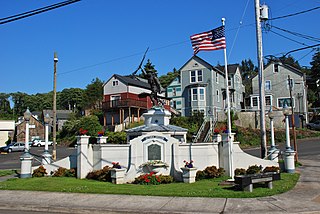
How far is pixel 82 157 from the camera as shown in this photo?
16.5 metres

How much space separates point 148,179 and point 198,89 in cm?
3252

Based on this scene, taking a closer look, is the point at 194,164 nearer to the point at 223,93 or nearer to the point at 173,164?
the point at 173,164

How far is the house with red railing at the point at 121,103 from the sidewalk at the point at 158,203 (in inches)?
1372

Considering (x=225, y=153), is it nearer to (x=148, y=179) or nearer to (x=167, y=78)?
(x=148, y=179)

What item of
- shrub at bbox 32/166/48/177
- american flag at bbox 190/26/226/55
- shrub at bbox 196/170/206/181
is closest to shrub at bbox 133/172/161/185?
shrub at bbox 196/170/206/181

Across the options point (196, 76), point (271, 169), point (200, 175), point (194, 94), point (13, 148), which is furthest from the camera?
point (13, 148)

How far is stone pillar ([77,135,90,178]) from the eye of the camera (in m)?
16.5

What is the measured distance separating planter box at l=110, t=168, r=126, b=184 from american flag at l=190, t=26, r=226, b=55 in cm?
661

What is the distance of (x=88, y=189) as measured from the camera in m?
13.1

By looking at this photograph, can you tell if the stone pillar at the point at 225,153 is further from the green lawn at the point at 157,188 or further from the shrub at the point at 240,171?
the green lawn at the point at 157,188

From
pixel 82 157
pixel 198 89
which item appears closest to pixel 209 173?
pixel 82 157

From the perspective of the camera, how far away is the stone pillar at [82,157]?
16.5 meters

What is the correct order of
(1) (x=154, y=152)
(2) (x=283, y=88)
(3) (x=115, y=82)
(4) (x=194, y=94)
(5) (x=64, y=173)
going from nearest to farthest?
(1) (x=154, y=152) → (5) (x=64, y=173) → (4) (x=194, y=94) → (2) (x=283, y=88) → (3) (x=115, y=82)

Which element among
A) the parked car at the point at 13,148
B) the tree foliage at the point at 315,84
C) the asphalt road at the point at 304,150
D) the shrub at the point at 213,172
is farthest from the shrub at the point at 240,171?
the tree foliage at the point at 315,84
